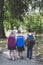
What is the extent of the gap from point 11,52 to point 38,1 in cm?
1452

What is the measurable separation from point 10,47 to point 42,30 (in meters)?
59.8

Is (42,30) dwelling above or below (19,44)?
below

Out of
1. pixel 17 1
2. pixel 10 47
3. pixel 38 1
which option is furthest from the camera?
pixel 17 1

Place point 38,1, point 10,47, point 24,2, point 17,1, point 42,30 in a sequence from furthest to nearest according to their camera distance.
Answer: point 42,30, point 24,2, point 17,1, point 38,1, point 10,47

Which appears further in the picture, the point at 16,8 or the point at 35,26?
the point at 35,26

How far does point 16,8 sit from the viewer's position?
37125mm

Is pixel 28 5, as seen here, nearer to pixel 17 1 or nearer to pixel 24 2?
pixel 24 2

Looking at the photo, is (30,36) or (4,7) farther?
(4,7)

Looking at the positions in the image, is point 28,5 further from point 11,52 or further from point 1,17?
point 11,52

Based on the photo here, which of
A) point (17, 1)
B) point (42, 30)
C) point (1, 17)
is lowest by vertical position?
point (42, 30)

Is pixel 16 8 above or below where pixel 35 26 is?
above

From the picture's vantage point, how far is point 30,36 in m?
15.6

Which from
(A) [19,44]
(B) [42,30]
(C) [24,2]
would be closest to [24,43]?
(A) [19,44]

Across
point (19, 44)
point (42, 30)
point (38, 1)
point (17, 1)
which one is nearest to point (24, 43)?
point (19, 44)
